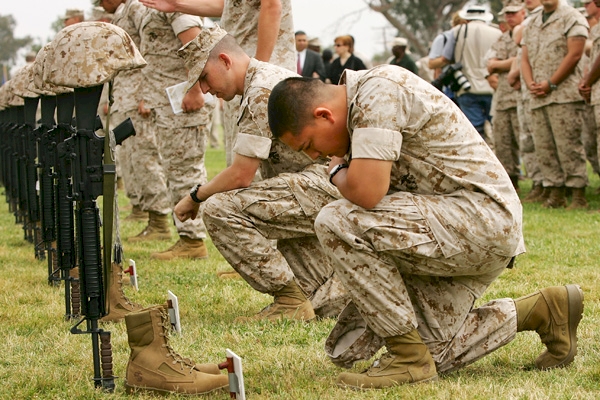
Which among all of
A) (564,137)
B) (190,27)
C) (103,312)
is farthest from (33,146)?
(564,137)

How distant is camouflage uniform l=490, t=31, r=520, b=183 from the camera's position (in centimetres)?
1156

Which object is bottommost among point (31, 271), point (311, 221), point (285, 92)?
point (31, 271)

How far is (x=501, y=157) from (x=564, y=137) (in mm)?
1708

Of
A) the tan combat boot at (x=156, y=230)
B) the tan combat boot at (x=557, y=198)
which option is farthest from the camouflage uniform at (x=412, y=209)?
the tan combat boot at (x=557, y=198)

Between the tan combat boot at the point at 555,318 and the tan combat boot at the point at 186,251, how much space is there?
3913 mm

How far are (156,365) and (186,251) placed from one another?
373 cm

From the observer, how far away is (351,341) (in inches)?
154

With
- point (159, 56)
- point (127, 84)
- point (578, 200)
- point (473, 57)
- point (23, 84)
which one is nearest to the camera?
point (23, 84)

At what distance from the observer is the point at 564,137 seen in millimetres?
10016

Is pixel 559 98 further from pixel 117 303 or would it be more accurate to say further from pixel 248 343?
pixel 248 343

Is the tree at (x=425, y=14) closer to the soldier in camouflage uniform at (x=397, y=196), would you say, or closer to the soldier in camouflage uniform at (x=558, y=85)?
the soldier in camouflage uniform at (x=558, y=85)

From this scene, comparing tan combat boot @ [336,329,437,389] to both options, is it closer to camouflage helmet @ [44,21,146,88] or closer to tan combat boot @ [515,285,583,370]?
tan combat boot @ [515,285,583,370]

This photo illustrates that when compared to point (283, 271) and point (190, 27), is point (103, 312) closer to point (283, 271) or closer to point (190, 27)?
point (283, 271)

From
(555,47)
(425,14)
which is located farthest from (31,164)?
(425,14)
